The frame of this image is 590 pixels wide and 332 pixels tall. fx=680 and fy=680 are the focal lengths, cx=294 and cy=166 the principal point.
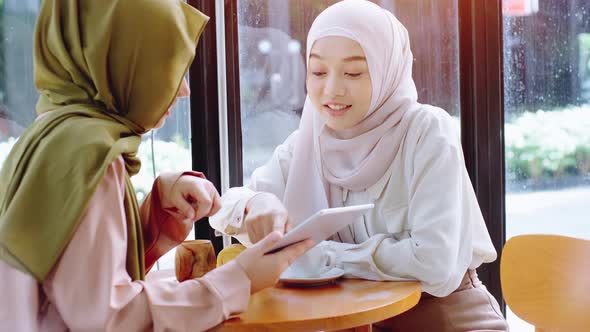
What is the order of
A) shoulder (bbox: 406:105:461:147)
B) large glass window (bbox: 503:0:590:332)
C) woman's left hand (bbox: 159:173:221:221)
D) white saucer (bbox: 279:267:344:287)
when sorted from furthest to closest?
1. large glass window (bbox: 503:0:590:332)
2. shoulder (bbox: 406:105:461:147)
3. white saucer (bbox: 279:267:344:287)
4. woman's left hand (bbox: 159:173:221:221)

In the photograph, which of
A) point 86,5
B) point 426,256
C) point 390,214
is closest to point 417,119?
point 390,214

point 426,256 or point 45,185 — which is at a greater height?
point 45,185

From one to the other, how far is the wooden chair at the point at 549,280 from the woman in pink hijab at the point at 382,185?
75 millimetres

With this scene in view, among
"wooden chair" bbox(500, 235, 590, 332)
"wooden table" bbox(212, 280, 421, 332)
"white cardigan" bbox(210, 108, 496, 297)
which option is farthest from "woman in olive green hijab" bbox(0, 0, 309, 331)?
"wooden chair" bbox(500, 235, 590, 332)

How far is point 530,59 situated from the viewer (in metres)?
2.56

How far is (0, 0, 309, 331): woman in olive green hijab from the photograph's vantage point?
3.47ft

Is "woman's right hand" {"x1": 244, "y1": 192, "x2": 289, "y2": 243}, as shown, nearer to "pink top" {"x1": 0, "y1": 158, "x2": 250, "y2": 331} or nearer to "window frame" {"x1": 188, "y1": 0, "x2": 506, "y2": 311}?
"pink top" {"x1": 0, "y1": 158, "x2": 250, "y2": 331}

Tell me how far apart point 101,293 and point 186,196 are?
1.34 feet

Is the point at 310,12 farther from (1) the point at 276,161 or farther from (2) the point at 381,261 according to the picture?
(2) the point at 381,261

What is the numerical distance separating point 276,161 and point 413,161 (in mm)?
464

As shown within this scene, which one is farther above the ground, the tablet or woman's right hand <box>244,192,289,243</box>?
the tablet

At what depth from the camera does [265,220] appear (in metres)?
1.69

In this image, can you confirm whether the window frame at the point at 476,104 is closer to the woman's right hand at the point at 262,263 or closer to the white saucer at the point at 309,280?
the white saucer at the point at 309,280

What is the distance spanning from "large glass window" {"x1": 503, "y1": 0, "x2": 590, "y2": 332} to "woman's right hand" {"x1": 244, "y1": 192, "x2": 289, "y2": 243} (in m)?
1.24
